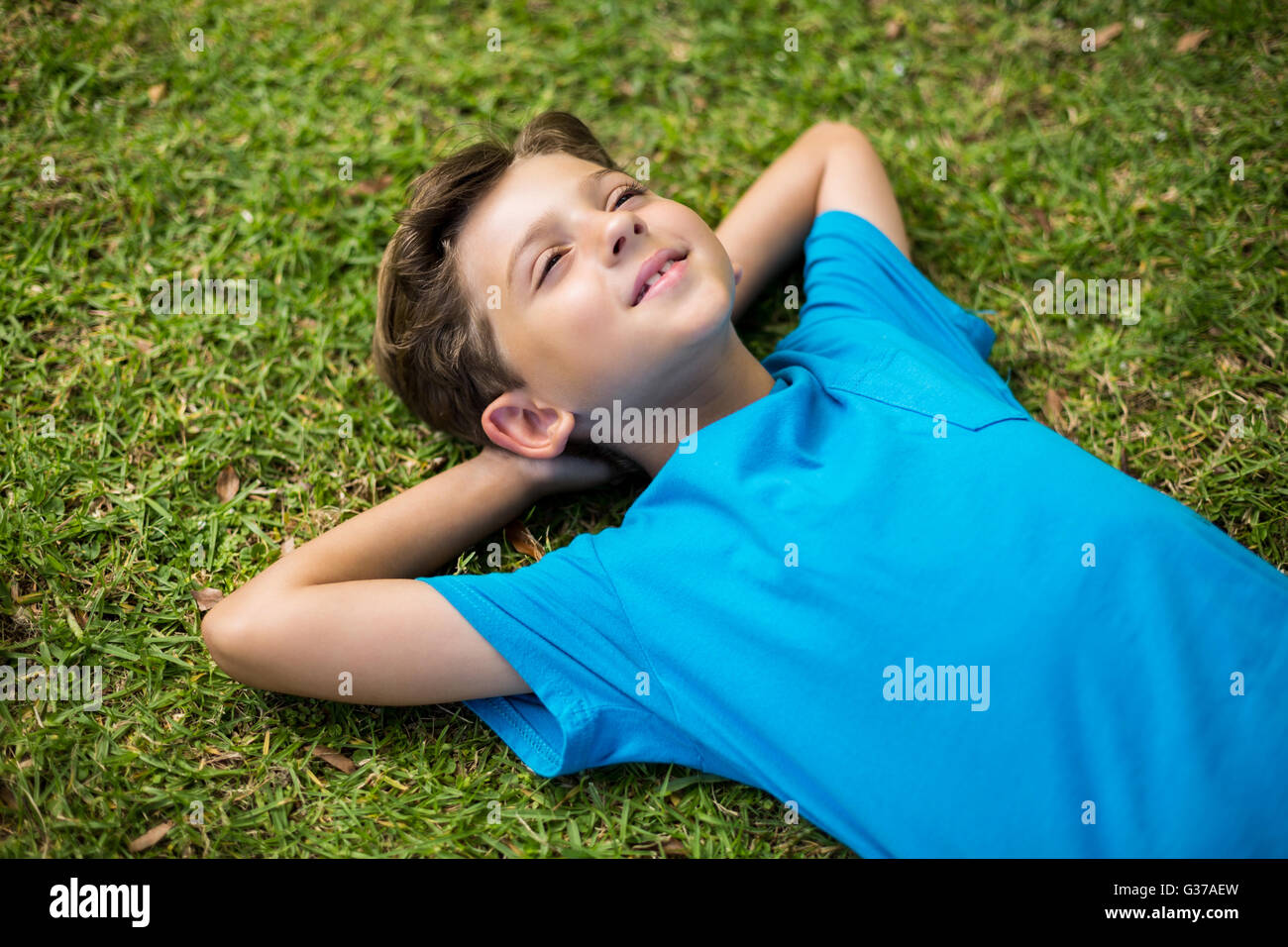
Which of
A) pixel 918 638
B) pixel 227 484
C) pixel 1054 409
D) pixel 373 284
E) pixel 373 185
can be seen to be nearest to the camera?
pixel 918 638

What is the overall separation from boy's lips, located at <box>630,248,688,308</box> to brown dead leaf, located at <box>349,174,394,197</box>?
1593mm

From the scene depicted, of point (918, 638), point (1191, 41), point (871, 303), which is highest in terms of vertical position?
point (1191, 41)

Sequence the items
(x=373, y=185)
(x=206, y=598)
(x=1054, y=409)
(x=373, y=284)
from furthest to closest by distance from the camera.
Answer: (x=373, y=185)
(x=373, y=284)
(x=1054, y=409)
(x=206, y=598)

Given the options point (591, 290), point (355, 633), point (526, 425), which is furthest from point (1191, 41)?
point (355, 633)

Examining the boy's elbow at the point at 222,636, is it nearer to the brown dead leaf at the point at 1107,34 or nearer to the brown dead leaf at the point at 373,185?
the brown dead leaf at the point at 373,185

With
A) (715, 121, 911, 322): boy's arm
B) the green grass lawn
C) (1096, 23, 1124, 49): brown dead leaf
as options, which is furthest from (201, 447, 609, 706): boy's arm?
(1096, 23, 1124, 49): brown dead leaf

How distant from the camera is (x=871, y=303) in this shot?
113 inches

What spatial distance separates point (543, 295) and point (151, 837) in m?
1.73

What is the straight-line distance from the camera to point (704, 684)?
2.36 metres

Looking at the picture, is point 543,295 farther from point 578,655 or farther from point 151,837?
point 151,837

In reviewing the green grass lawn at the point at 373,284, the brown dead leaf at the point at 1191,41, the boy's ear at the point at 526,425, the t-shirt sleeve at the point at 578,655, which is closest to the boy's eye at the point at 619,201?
the boy's ear at the point at 526,425

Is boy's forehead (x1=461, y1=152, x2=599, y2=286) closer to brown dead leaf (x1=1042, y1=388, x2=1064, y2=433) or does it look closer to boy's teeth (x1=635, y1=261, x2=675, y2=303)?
boy's teeth (x1=635, y1=261, x2=675, y2=303)

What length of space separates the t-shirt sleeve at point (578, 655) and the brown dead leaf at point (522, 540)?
0.47 meters
